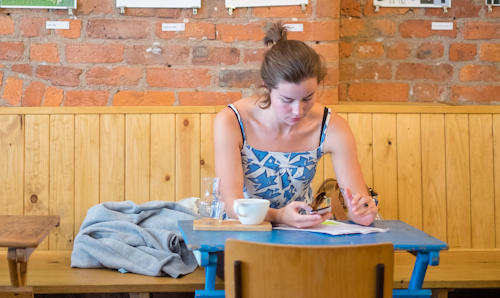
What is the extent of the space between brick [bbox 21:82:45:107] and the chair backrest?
5.50ft

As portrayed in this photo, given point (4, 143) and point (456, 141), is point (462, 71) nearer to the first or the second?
point (456, 141)

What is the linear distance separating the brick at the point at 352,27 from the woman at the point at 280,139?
2.83 ft

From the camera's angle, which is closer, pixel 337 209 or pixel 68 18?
pixel 337 209

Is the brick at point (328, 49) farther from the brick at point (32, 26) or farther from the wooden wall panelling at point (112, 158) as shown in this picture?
the brick at point (32, 26)

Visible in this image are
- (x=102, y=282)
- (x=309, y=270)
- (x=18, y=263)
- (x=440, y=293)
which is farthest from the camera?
(x=440, y=293)

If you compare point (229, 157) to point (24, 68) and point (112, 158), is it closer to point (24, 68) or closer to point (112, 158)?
point (112, 158)

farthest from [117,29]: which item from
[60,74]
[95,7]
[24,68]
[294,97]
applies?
[294,97]

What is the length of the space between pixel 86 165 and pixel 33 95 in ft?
1.33

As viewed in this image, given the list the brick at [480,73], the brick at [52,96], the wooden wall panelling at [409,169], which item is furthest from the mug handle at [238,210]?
the brick at [480,73]

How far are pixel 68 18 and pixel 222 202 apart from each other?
1.36 m

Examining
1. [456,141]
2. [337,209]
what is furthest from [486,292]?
[337,209]

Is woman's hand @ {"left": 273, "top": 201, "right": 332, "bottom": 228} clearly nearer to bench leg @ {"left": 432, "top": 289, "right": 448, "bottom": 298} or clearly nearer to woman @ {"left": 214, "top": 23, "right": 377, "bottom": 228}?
woman @ {"left": 214, "top": 23, "right": 377, "bottom": 228}

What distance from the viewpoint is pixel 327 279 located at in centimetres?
110

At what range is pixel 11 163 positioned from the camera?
7.97 feet
